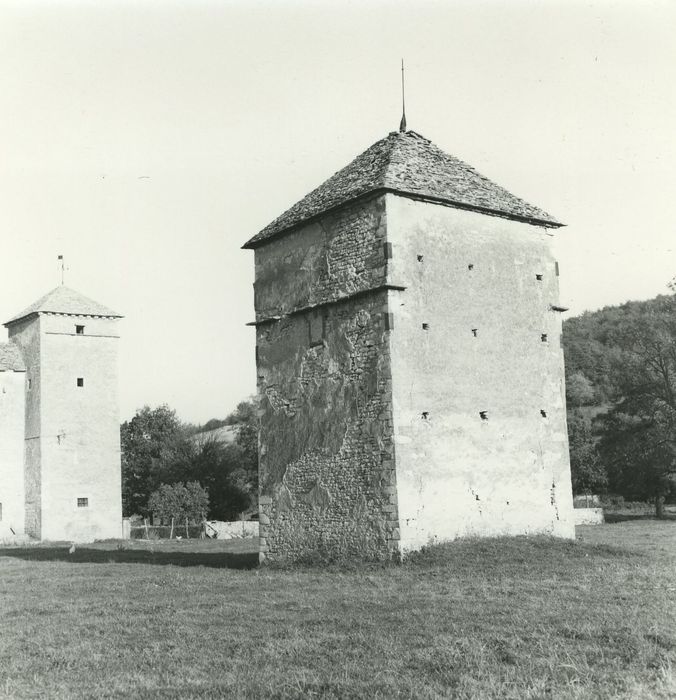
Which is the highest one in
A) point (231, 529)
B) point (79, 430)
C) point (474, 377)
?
point (474, 377)

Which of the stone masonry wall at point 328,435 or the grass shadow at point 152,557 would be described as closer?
the stone masonry wall at point 328,435

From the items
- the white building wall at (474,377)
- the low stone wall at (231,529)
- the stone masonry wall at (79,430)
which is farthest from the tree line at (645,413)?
the stone masonry wall at (79,430)

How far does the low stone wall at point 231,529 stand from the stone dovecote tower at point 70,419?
453 cm

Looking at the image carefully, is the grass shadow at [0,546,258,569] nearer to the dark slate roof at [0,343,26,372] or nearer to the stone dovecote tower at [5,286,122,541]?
the stone dovecote tower at [5,286,122,541]

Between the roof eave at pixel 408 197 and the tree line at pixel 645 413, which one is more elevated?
the roof eave at pixel 408 197

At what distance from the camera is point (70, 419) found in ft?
132

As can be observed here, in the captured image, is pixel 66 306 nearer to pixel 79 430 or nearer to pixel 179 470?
pixel 79 430

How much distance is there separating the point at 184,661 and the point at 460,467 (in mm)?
9645

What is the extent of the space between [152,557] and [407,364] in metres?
12.0

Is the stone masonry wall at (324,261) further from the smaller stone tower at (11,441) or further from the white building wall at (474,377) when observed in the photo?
the smaller stone tower at (11,441)

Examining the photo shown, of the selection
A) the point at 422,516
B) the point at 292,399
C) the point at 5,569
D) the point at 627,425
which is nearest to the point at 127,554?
the point at 5,569

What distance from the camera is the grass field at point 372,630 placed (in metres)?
7.97

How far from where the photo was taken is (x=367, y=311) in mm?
17797

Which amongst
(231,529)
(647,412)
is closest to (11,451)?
(231,529)
